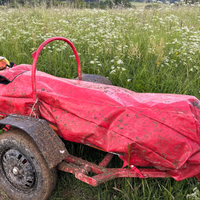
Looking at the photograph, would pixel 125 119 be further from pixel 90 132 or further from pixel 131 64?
pixel 131 64

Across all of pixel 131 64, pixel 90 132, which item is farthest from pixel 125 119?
pixel 131 64

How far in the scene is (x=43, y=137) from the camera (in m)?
1.88

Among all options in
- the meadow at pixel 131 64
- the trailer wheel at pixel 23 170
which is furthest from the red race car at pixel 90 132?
the meadow at pixel 131 64

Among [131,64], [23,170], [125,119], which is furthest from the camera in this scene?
[131,64]

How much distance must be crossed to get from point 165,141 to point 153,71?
1.95 meters

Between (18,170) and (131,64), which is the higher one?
(131,64)

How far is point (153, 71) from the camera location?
3.50 metres

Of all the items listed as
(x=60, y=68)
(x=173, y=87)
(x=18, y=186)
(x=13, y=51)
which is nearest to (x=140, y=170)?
(x=18, y=186)

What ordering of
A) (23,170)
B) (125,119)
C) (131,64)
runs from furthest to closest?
(131,64), (23,170), (125,119)

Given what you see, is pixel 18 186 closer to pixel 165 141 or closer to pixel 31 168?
pixel 31 168

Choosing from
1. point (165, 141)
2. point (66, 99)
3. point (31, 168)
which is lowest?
point (31, 168)

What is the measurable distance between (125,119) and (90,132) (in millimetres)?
313

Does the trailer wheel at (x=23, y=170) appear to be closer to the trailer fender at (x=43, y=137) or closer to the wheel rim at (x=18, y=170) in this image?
the wheel rim at (x=18, y=170)

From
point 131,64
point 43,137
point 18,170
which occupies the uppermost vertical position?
point 131,64
